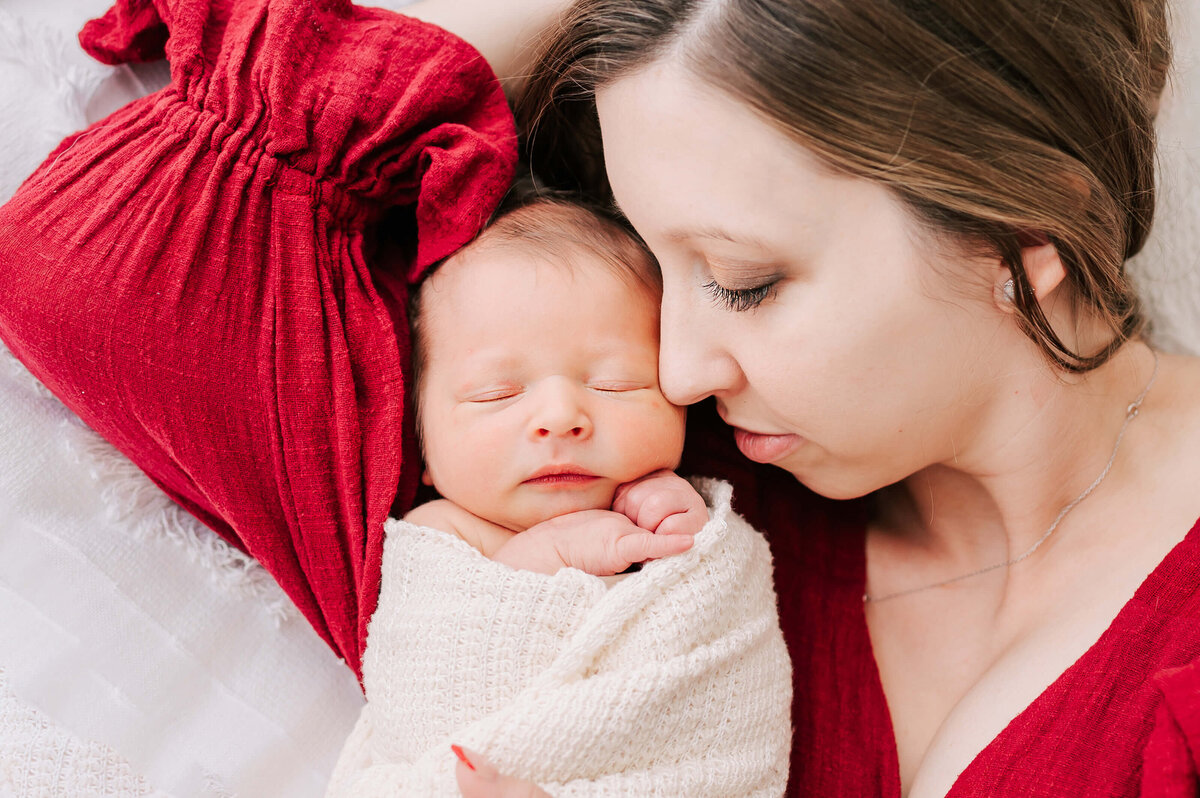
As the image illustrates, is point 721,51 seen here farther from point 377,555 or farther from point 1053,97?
point 377,555

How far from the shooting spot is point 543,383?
1.20 m

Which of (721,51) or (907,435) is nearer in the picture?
(721,51)

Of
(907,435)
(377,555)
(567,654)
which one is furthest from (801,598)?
(377,555)

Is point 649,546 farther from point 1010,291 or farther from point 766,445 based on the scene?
point 1010,291

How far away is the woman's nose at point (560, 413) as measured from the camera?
3.77 ft

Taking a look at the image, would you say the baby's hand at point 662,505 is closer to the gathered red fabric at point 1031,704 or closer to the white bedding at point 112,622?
the gathered red fabric at point 1031,704

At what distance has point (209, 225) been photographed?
1166 mm

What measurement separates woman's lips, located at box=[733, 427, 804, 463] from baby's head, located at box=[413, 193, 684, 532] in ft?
0.31

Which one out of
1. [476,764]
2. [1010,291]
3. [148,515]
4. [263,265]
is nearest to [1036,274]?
[1010,291]

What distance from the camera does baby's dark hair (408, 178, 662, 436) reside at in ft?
4.10

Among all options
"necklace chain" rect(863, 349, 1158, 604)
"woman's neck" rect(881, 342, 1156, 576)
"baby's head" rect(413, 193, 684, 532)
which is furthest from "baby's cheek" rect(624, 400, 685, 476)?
"necklace chain" rect(863, 349, 1158, 604)

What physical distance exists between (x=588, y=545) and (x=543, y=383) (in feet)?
0.72

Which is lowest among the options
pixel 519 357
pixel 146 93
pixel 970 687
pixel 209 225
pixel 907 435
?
pixel 970 687

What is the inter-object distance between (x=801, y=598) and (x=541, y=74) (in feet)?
2.90
